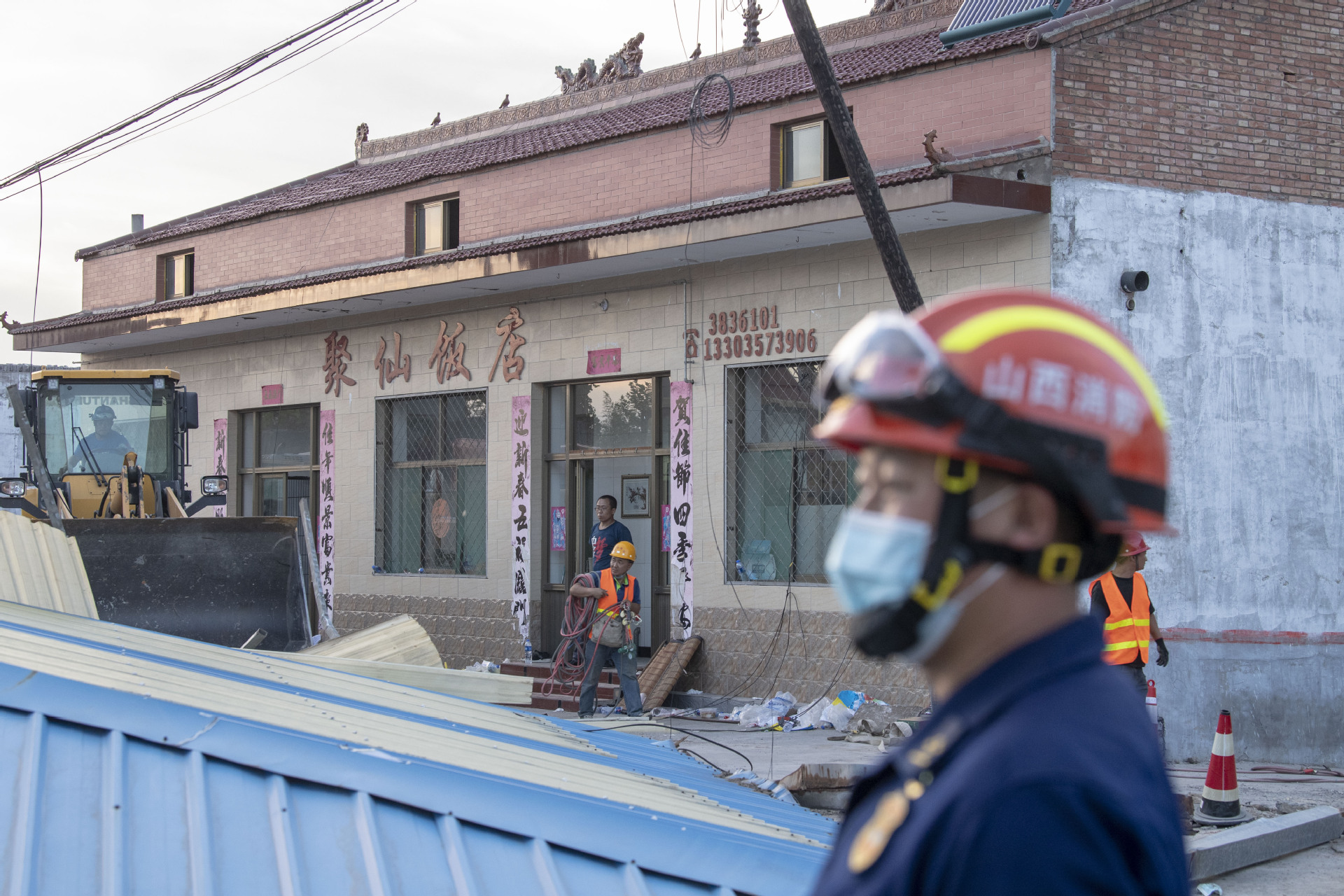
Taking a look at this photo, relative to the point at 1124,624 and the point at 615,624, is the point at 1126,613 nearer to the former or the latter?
the point at 1124,624

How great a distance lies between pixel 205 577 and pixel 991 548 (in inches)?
411

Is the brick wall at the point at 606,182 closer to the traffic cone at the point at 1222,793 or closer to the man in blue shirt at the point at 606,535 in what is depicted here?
the man in blue shirt at the point at 606,535

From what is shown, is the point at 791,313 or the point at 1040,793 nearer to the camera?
the point at 1040,793

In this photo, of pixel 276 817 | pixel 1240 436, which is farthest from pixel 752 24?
pixel 276 817

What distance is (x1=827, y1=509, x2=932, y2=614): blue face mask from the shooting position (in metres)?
1.39

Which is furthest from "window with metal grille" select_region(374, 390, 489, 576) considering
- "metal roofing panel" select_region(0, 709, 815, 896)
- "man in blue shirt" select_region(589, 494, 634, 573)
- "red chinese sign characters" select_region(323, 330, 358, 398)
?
"metal roofing panel" select_region(0, 709, 815, 896)

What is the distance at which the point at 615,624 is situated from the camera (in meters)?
12.3

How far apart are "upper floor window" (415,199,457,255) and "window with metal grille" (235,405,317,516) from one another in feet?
10.6

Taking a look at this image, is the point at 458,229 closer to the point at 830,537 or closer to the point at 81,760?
the point at 830,537

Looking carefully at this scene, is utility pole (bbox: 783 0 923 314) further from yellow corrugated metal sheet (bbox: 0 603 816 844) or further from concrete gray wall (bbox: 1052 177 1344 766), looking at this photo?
yellow corrugated metal sheet (bbox: 0 603 816 844)

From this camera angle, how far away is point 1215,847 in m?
7.80

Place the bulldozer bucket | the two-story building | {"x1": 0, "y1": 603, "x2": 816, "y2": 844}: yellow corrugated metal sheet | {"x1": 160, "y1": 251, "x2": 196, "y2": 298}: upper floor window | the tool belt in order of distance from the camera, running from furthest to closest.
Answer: {"x1": 160, "y1": 251, "x2": 196, "y2": 298}: upper floor window → the tool belt → the two-story building → the bulldozer bucket → {"x1": 0, "y1": 603, "x2": 816, "y2": 844}: yellow corrugated metal sheet

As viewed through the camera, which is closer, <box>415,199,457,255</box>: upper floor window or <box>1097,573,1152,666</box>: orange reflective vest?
<box>1097,573,1152,666</box>: orange reflective vest

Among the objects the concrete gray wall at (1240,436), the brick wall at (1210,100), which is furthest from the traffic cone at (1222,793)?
the brick wall at (1210,100)
